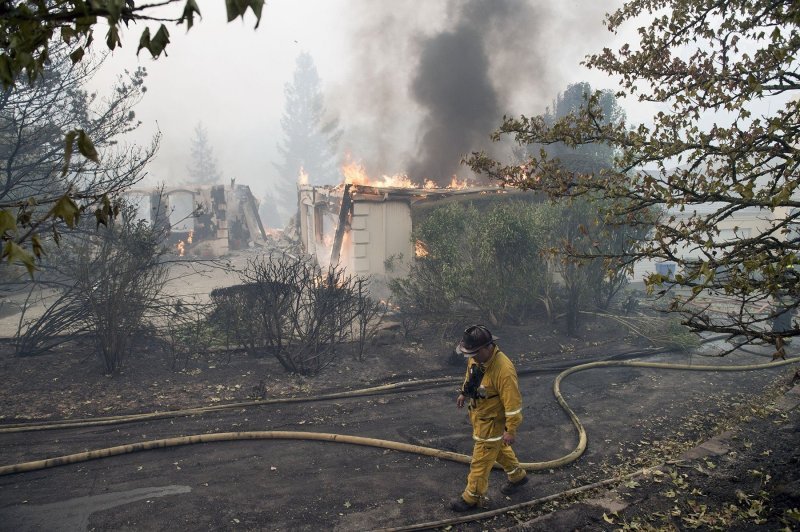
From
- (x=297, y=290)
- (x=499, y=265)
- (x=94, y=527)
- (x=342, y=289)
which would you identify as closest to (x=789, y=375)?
(x=499, y=265)

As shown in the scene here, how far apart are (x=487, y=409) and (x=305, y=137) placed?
77.3 metres

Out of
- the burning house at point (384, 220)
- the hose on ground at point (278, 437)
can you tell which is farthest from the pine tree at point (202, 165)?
the hose on ground at point (278, 437)

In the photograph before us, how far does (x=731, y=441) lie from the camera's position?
627 cm

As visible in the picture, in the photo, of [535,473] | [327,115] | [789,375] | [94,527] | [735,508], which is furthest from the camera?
[327,115]

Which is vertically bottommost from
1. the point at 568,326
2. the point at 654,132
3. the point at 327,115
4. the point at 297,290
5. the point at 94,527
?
the point at 94,527

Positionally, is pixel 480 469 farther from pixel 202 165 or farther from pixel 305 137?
pixel 305 137

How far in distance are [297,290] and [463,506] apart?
561 cm

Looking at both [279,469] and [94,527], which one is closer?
[94,527]

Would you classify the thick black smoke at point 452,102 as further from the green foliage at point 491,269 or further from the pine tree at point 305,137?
the pine tree at point 305,137

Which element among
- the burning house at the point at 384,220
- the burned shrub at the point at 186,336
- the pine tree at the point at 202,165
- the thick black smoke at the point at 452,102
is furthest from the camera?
the pine tree at the point at 202,165

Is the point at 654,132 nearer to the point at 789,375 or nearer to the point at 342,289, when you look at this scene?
the point at 342,289

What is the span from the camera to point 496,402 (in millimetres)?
5406

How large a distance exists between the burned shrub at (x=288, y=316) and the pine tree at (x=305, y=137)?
60.0m

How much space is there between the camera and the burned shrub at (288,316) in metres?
9.58
